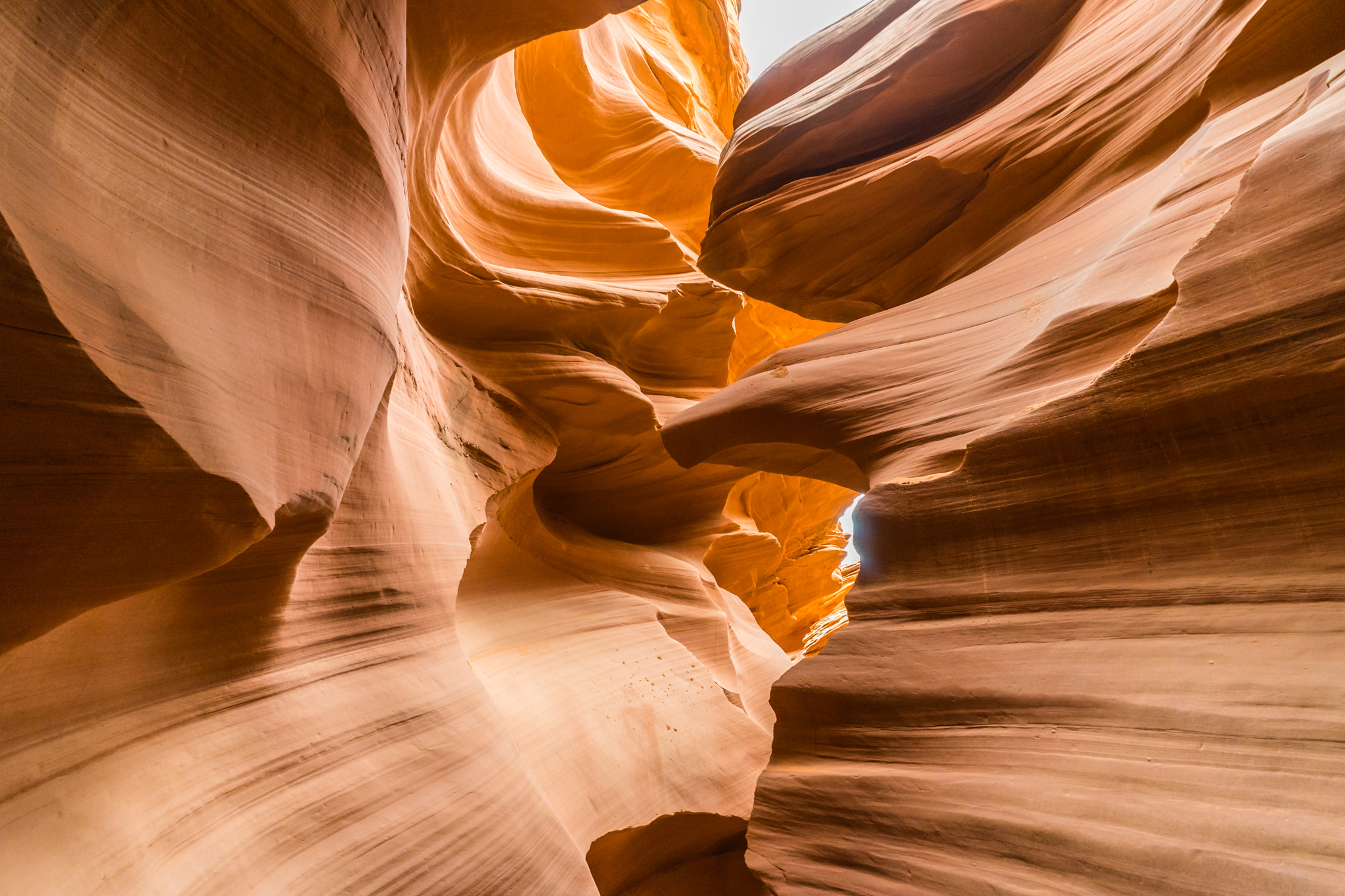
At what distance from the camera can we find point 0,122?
0.90 m

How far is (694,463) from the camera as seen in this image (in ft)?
9.83

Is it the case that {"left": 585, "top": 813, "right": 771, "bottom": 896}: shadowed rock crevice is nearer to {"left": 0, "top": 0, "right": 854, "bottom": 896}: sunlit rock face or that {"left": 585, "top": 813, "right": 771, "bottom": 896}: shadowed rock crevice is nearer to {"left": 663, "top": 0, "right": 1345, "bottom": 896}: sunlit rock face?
{"left": 0, "top": 0, "right": 854, "bottom": 896}: sunlit rock face

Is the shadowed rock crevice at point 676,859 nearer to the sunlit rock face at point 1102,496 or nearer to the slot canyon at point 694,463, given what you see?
the slot canyon at point 694,463

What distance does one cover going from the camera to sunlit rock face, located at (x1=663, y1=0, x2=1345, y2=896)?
1.34 metres

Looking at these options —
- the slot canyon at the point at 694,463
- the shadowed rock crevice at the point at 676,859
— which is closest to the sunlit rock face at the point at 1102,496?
the slot canyon at the point at 694,463

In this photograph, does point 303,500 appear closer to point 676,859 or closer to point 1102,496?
point 1102,496

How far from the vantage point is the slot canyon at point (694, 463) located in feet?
3.60

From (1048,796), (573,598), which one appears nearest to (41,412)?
(1048,796)

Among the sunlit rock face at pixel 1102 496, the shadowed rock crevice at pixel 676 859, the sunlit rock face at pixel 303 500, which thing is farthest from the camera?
the shadowed rock crevice at pixel 676 859

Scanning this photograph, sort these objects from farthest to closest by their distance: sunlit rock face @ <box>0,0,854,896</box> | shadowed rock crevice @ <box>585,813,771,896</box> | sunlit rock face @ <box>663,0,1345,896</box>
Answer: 1. shadowed rock crevice @ <box>585,813,771,896</box>
2. sunlit rock face @ <box>663,0,1345,896</box>
3. sunlit rock face @ <box>0,0,854,896</box>

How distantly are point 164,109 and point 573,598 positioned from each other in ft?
9.14

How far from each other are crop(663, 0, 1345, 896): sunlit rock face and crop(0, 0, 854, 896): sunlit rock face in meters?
1.00

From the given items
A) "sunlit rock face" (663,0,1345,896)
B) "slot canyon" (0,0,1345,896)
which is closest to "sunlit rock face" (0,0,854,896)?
"slot canyon" (0,0,1345,896)

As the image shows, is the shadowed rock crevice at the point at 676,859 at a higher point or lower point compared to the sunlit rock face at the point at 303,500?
lower
